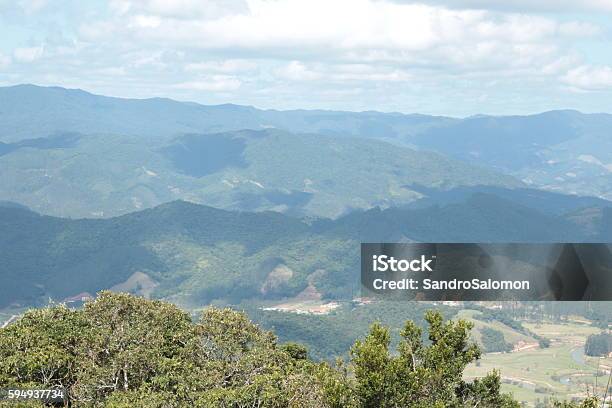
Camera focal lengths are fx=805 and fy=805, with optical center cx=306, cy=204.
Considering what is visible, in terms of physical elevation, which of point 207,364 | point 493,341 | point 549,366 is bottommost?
point 493,341

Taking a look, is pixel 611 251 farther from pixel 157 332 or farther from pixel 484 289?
pixel 157 332

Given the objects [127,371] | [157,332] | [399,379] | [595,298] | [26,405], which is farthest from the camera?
[157,332]

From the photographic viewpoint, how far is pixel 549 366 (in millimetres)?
159875

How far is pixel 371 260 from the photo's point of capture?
1194 cm

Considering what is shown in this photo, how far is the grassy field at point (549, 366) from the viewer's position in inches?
5271

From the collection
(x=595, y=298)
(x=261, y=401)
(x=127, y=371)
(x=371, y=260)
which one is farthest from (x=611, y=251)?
(x=127, y=371)

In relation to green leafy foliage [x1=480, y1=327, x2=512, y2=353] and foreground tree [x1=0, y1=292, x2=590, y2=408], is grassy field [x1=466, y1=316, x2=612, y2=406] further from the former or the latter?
foreground tree [x1=0, y1=292, x2=590, y2=408]

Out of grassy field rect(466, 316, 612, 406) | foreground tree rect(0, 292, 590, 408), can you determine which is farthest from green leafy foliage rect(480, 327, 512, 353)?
foreground tree rect(0, 292, 590, 408)

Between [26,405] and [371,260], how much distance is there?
12818mm

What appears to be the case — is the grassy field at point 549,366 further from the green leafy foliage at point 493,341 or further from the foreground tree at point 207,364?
the foreground tree at point 207,364

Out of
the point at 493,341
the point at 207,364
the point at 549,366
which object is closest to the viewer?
the point at 207,364

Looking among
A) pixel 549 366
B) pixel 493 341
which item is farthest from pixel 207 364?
pixel 493 341

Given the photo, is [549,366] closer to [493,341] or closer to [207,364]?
[493,341]

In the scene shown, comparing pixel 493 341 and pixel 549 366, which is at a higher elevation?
pixel 549 366
